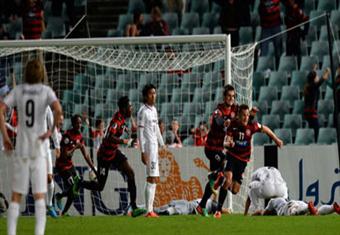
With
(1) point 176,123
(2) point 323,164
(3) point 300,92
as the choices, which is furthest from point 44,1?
(2) point 323,164

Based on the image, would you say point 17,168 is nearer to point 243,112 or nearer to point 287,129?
point 243,112

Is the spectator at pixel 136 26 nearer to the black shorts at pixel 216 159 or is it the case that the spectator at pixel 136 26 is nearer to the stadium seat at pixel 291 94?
the stadium seat at pixel 291 94

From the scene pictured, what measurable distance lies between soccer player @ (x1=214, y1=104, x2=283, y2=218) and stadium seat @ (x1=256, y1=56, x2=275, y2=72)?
7822mm

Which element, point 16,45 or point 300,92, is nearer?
point 16,45

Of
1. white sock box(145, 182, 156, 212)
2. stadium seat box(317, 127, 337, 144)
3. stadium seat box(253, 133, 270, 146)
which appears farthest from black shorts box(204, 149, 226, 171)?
stadium seat box(317, 127, 337, 144)

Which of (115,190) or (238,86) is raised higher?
(238,86)

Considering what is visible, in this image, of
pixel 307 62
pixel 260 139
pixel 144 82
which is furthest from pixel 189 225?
pixel 307 62

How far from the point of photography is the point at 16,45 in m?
21.7

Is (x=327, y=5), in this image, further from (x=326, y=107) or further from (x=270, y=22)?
(x=326, y=107)

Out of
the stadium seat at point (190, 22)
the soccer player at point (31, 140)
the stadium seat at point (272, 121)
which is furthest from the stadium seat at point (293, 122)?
the soccer player at point (31, 140)

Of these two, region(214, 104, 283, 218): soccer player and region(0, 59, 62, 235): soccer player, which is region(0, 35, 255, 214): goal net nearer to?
region(214, 104, 283, 218): soccer player

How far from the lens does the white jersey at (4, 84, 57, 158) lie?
12.9m

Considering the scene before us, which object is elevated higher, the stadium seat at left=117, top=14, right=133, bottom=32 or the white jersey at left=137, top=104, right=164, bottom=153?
the stadium seat at left=117, top=14, right=133, bottom=32

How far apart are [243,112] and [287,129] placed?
5975mm
